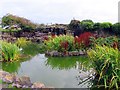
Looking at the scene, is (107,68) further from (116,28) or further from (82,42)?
(116,28)

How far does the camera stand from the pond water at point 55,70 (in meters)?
7.09

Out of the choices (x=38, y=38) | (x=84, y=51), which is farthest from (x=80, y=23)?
(x=84, y=51)

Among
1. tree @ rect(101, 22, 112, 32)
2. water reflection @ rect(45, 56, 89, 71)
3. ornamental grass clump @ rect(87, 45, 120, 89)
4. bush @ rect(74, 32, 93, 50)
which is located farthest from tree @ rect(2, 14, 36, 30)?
ornamental grass clump @ rect(87, 45, 120, 89)

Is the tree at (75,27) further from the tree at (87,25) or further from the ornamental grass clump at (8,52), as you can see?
the ornamental grass clump at (8,52)

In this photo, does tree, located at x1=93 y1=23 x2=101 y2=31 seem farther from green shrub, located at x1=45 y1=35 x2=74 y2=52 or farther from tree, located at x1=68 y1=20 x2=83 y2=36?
green shrub, located at x1=45 y1=35 x2=74 y2=52

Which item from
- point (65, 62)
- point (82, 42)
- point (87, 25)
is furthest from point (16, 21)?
point (65, 62)

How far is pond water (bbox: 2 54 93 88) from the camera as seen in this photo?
23.3 feet

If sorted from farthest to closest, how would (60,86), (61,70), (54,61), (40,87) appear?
1. (54,61)
2. (61,70)
3. (60,86)
4. (40,87)

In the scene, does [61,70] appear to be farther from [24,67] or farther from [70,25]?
[70,25]

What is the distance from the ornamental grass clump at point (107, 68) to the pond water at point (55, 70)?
44cm

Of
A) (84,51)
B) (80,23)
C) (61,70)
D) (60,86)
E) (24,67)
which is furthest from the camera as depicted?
(80,23)

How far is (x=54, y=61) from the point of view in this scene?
1062 cm

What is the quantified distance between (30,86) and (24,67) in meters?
3.02

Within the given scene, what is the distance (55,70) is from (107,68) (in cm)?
266
